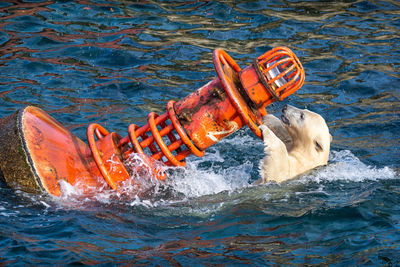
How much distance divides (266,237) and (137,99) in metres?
4.36

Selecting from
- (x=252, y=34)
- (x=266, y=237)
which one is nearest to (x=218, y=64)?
(x=266, y=237)

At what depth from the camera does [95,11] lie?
10.9 meters

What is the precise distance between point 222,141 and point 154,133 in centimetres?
292

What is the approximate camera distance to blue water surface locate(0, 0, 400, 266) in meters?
4.20

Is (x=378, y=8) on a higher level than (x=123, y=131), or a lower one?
higher

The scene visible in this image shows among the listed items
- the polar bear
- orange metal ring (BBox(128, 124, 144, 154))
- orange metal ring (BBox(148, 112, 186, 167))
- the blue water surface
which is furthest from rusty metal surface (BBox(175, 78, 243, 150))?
the polar bear

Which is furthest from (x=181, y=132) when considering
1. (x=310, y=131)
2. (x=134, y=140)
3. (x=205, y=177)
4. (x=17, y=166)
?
(x=310, y=131)

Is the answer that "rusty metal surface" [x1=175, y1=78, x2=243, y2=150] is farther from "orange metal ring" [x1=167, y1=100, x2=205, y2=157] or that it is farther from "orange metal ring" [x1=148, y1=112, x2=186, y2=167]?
"orange metal ring" [x1=148, y1=112, x2=186, y2=167]

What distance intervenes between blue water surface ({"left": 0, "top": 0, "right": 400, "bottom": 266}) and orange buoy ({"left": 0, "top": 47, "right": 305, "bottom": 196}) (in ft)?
0.71

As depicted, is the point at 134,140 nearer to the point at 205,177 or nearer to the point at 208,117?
the point at 208,117

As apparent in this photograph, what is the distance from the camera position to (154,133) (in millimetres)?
4492

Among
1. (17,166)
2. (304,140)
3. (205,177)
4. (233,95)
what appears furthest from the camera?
(304,140)

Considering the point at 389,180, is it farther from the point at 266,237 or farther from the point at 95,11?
the point at 95,11

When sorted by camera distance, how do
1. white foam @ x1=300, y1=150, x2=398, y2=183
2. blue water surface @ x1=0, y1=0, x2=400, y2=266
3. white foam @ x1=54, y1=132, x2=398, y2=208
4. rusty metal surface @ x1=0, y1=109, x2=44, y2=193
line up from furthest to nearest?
1. white foam @ x1=300, y1=150, x2=398, y2=183
2. white foam @ x1=54, y1=132, x2=398, y2=208
3. rusty metal surface @ x1=0, y1=109, x2=44, y2=193
4. blue water surface @ x1=0, y1=0, x2=400, y2=266
